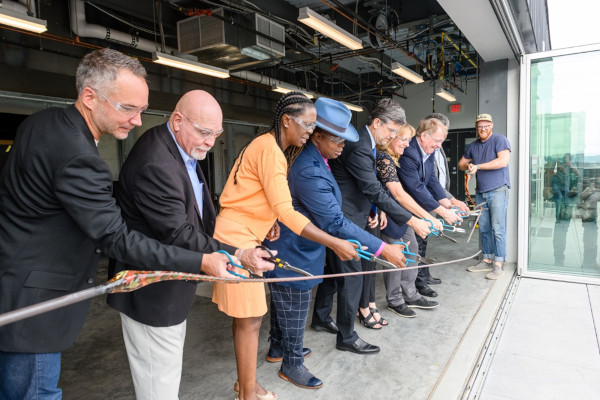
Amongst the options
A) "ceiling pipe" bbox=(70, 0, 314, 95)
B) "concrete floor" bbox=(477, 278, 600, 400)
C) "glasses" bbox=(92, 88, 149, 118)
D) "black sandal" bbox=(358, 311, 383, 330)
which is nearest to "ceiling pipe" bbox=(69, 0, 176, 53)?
"ceiling pipe" bbox=(70, 0, 314, 95)

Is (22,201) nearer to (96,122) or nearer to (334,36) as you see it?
(96,122)

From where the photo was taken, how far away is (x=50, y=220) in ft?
3.79

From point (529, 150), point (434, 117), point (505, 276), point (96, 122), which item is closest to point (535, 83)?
point (529, 150)

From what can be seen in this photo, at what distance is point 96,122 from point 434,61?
10176mm

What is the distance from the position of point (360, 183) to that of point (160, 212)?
1.41 m

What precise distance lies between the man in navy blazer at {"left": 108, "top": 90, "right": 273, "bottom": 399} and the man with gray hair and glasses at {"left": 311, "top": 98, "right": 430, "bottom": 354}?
3.76 feet

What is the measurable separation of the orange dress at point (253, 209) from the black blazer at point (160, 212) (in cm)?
39

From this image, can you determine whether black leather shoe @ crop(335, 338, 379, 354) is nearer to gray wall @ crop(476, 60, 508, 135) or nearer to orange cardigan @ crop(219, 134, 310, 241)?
orange cardigan @ crop(219, 134, 310, 241)

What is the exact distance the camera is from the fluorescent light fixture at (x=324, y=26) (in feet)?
14.8

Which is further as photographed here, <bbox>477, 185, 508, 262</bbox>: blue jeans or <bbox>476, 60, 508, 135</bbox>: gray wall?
<bbox>476, 60, 508, 135</bbox>: gray wall

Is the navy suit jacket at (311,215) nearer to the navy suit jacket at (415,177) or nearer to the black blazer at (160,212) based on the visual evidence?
the black blazer at (160,212)

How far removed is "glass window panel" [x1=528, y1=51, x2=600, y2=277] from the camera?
4.21 m

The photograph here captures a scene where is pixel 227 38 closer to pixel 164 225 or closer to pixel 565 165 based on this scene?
pixel 565 165

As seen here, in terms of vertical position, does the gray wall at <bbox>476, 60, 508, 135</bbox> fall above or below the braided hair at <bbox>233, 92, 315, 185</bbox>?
above
